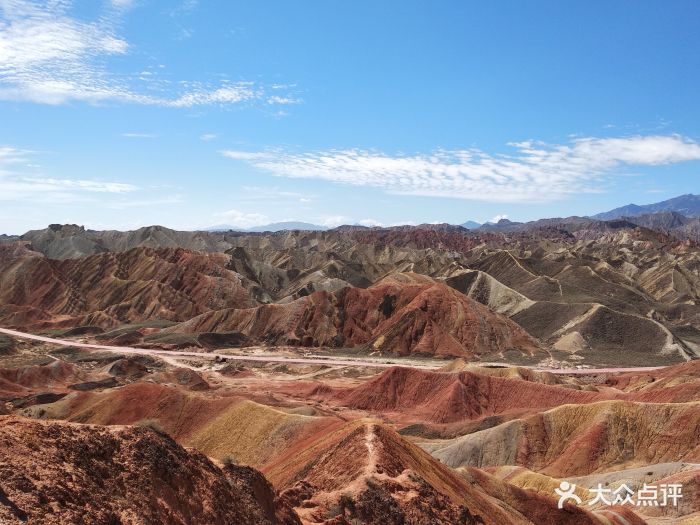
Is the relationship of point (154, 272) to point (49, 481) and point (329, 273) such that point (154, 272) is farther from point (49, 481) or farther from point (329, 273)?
point (49, 481)

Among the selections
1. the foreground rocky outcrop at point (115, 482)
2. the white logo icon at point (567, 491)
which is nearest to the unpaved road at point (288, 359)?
the white logo icon at point (567, 491)

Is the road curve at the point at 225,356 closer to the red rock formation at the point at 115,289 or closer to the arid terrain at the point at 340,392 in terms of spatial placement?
the arid terrain at the point at 340,392

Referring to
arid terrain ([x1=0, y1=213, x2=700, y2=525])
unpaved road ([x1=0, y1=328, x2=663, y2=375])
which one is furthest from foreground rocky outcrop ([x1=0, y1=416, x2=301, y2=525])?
unpaved road ([x1=0, y1=328, x2=663, y2=375])

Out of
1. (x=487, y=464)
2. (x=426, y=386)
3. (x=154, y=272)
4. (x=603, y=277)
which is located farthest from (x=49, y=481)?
(x=603, y=277)

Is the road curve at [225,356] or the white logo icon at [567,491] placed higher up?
the white logo icon at [567,491]

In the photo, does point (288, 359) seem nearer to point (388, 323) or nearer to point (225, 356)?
point (225, 356)

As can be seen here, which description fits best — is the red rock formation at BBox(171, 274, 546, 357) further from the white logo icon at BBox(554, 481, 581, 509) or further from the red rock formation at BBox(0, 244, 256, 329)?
the white logo icon at BBox(554, 481, 581, 509)
